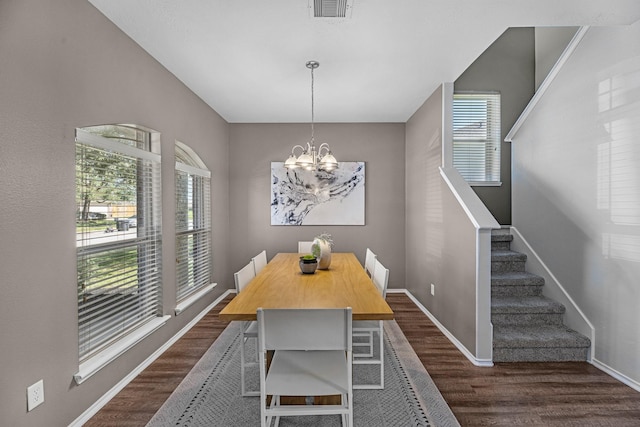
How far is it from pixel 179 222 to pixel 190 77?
146cm

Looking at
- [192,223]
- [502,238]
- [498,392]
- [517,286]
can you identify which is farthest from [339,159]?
[498,392]

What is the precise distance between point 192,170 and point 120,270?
1.50 m

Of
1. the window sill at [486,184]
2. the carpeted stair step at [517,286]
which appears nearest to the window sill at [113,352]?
the carpeted stair step at [517,286]

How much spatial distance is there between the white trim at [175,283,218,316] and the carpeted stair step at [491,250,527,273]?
3235mm

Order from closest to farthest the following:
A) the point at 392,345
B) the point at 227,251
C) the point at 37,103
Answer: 1. the point at 37,103
2. the point at 392,345
3. the point at 227,251

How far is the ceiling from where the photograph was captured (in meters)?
2.10

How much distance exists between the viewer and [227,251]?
16.1 feet

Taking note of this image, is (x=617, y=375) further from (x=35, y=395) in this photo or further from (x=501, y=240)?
(x=35, y=395)

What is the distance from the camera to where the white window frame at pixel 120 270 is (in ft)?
6.78

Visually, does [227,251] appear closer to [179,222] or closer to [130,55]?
[179,222]

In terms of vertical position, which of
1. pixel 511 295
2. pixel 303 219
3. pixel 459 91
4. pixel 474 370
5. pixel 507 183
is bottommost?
pixel 474 370

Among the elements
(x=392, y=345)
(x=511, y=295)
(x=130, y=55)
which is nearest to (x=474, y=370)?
(x=392, y=345)

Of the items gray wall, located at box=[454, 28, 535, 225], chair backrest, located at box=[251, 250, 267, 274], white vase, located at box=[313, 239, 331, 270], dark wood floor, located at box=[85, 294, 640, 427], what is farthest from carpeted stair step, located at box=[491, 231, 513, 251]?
chair backrest, located at box=[251, 250, 267, 274]

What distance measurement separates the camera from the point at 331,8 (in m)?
2.08
